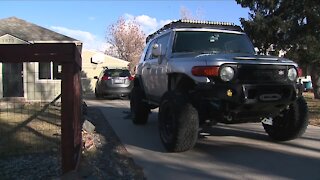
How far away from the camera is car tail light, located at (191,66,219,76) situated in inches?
267

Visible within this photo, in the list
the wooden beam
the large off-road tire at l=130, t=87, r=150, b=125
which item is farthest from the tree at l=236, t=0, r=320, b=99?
the wooden beam

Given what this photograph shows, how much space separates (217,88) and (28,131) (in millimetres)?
4950

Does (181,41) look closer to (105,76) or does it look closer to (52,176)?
(52,176)

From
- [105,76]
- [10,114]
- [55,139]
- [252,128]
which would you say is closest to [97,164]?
[55,139]

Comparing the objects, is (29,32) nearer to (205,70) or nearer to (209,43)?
(209,43)

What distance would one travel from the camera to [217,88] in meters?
6.79

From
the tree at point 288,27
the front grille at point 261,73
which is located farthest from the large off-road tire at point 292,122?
the tree at point 288,27

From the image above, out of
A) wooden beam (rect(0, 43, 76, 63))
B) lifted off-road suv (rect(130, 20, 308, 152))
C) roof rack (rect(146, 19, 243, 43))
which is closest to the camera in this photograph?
wooden beam (rect(0, 43, 76, 63))

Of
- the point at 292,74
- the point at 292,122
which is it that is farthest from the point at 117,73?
the point at 292,74

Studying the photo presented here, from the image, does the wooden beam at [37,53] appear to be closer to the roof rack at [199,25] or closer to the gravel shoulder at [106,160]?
the gravel shoulder at [106,160]

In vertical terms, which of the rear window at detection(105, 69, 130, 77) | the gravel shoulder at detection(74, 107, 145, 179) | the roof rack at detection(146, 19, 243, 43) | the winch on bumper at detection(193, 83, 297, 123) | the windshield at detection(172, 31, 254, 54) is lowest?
the gravel shoulder at detection(74, 107, 145, 179)

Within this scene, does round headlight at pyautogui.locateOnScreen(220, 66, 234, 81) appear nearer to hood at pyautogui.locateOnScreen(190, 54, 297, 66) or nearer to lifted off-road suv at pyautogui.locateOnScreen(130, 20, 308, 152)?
Result: lifted off-road suv at pyautogui.locateOnScreen(130, 20, 308, 152)

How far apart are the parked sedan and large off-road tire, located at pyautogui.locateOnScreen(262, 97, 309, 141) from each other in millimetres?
13474

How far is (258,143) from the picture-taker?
8.32 m
